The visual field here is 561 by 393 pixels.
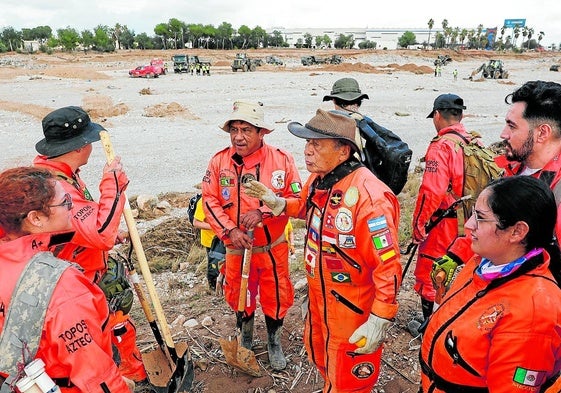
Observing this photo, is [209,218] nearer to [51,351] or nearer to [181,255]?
[51,351]

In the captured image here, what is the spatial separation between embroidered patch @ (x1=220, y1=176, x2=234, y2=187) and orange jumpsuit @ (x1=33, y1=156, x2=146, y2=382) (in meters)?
0.95

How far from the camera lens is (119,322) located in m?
3.27

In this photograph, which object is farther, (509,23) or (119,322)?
(509,23)

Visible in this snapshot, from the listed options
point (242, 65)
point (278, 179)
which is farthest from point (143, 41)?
point (278, 179)

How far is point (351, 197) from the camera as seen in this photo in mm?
2631

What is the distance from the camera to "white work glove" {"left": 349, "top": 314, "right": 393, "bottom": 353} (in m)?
2.49

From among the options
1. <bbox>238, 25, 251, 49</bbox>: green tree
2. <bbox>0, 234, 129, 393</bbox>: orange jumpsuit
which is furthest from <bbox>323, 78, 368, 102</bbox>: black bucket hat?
<bbox>238, 25, 251, 49</bbox>: green tree

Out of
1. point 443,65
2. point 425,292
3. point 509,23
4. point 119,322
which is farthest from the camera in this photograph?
point 509,23

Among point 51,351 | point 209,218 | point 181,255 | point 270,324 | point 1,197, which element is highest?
point 1,197

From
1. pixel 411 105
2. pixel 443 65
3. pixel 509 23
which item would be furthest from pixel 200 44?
pixel 509 23

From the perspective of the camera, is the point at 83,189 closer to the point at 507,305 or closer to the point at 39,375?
the point at 39,375

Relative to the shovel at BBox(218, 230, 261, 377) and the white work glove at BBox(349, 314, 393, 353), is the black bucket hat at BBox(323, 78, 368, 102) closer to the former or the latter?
the shovel at BBox(218, 230, 261, 377)

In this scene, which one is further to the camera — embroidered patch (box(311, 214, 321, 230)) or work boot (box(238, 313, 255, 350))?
work boot (box(238, 313, 255, 350))

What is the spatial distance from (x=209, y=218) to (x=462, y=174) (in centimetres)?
224
